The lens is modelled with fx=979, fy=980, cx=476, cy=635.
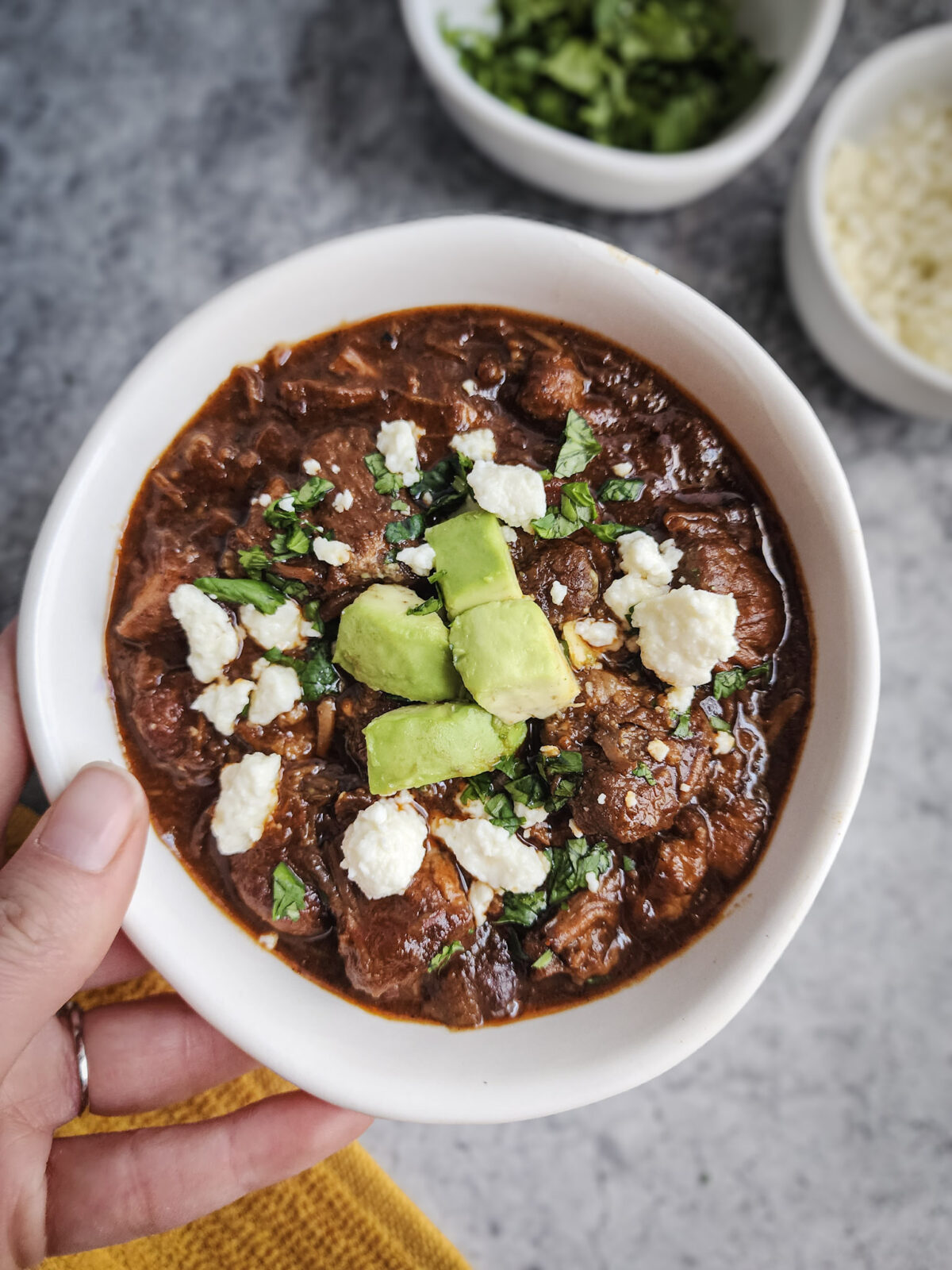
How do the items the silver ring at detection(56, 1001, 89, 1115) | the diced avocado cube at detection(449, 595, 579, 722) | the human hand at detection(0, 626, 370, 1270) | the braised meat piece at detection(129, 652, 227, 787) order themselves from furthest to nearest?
the silver ring at detection(56, 1001, 89, 1115) → the human hand at detection(0, 626, 370, 1270) → the braised meat piece at detection(129, 652, 227, 787) → the diced avocado cube at detection(449, 595, 579, 722)

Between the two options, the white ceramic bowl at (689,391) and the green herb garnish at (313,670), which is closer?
the white ceramic bowl at (689,391)

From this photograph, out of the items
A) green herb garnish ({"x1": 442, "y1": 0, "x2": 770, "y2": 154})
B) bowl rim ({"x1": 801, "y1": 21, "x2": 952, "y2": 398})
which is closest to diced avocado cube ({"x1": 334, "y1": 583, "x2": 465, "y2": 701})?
bowl rim ({"x1": 801, "y1": 21, "x2": 952, "y2": 398})

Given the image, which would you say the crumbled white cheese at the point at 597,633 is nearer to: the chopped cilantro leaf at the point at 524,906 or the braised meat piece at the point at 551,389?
the braised meat piece at the point at 551,389

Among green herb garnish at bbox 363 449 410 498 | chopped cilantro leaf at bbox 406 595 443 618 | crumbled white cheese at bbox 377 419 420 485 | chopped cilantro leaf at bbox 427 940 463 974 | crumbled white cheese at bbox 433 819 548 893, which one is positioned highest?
crumbled white cheese at bbox 377 419 420 485

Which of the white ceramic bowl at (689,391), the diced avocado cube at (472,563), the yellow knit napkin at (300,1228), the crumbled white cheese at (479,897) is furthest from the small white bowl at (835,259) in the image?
the yellow knit napkin at (300,1228)

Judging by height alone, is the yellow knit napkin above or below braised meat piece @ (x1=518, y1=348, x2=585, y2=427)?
below

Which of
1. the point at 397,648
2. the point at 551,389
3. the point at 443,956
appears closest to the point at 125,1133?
the point at 443,956

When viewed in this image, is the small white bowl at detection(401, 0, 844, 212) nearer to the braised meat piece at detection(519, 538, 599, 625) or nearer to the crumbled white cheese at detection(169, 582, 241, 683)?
the braised meat piece at detection(519, 538, 599, 625)
